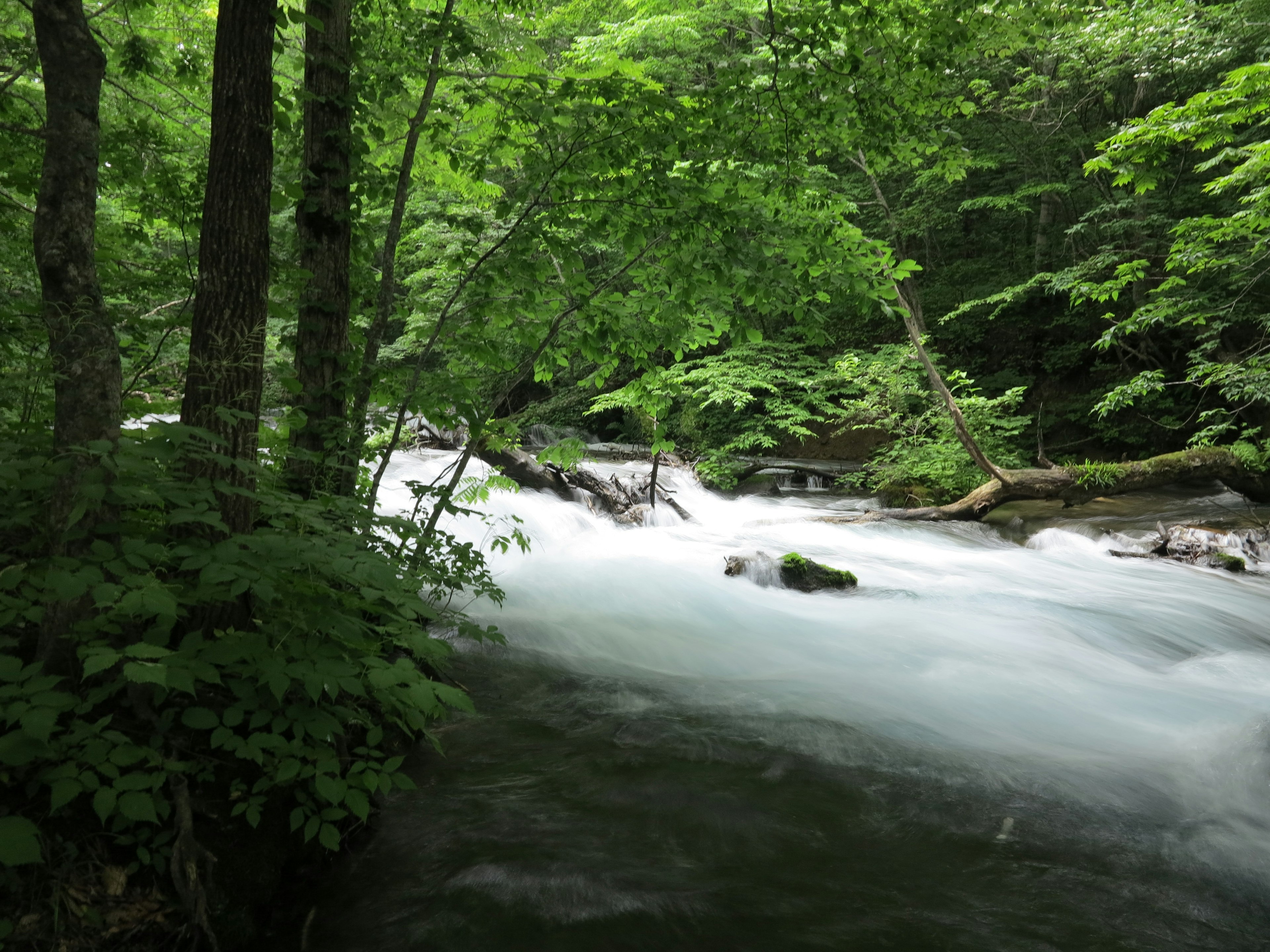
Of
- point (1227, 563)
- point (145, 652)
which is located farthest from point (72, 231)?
point (1227, 563)

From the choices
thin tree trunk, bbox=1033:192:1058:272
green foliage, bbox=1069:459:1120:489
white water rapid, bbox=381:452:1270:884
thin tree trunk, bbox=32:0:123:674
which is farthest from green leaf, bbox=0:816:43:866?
thin tree trunk, bbox=1033:192:1058:272

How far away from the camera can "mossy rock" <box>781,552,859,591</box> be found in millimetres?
7652

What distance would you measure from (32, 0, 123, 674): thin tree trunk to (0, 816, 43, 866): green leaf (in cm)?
57

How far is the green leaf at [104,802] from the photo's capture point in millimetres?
1822

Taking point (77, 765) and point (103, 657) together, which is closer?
point (103, 657)

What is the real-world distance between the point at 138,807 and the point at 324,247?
2761 millimetres

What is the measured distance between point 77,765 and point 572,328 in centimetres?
327

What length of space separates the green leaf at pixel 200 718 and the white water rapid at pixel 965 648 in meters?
3.07

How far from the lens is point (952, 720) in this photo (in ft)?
15.1

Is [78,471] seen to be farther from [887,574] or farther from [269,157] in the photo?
[887,574]

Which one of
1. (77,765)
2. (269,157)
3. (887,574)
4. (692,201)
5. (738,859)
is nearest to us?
(77,765)

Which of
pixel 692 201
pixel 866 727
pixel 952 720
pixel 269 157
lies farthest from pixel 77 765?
pixel 952 720

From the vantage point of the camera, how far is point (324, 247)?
3.68 metres

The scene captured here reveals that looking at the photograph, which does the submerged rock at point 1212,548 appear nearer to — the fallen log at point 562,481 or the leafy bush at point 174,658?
the fallen log at point 562,481
